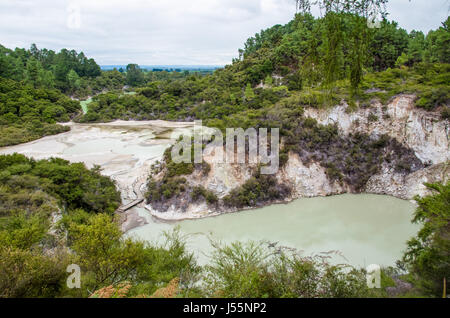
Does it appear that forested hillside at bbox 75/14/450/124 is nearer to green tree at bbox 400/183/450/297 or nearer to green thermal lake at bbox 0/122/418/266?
green tree at bbox 400/183/450/297

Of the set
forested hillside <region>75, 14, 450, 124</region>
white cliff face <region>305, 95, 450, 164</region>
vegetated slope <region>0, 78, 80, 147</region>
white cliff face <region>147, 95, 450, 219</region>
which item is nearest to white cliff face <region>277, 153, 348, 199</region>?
white cliff face <region>147, 95, 450, 219</region>

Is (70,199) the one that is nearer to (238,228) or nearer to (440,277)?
(238,228)

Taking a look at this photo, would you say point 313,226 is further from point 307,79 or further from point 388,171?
point 307,79

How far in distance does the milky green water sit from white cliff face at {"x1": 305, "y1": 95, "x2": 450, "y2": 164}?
4.29 meters

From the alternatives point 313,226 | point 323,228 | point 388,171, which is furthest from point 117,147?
point 388,171

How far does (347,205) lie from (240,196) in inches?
270

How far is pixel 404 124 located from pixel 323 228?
10868 mm

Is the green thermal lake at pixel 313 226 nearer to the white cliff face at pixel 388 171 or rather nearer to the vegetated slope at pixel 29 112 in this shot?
the white cliff face at pixel 388 171

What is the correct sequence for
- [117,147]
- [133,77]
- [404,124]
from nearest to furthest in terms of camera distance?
[404,124], [117,147], [133,77]

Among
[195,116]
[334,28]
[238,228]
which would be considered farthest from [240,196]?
[195,116]

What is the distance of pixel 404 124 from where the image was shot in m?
18.4

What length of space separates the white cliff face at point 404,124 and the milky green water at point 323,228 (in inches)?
169

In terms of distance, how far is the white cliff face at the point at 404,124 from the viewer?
17234 mm

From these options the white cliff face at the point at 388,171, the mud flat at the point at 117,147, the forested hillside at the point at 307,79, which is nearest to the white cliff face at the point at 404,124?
the white cliff face at the point at 388,171
